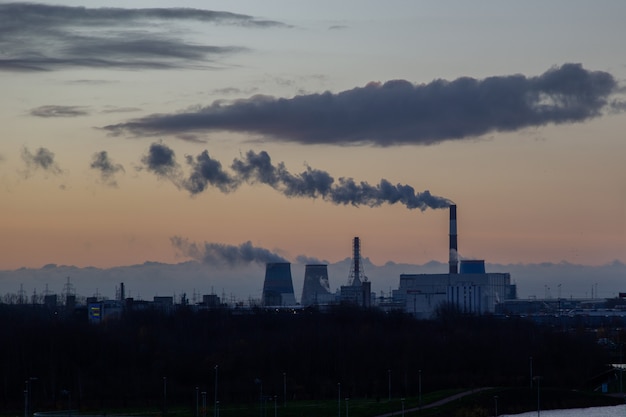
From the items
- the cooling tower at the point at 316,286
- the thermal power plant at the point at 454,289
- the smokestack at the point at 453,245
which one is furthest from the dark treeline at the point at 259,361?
the cooling tower at the point at 316,286

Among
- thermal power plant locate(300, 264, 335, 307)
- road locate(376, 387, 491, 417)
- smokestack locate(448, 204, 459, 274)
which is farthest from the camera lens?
thermal power plant locate(300, 264, 335, 307)

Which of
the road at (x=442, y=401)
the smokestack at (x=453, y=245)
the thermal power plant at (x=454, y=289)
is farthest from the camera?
the thermal power plant at (x=454, y=289)

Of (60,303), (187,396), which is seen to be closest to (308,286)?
(60,303)

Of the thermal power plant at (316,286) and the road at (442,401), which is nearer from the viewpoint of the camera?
the road at (442,401)

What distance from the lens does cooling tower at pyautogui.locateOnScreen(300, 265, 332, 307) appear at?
185125 mm

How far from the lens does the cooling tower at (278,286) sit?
179m

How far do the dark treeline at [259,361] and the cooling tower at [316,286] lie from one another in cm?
8305

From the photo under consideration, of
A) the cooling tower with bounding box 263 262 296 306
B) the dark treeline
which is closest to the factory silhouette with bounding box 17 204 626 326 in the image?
the cooling tower with bounding box 263 262 296 306

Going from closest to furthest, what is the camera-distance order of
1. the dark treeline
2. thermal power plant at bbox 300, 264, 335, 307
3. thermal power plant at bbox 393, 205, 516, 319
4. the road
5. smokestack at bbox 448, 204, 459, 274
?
the road
the dark treeline
smokestack at bbox 448, 204, 459, 274
thermal power plant at bbox 393, 205, 516, 319
thermal power plant at bbox 300, 264, 335, 307

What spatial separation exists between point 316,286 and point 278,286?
24.8ft

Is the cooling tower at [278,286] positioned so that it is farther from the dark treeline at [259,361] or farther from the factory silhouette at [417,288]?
the dark treeline at [259,361]

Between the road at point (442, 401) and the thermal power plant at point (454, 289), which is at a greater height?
the thermal power plant at point (454, 289)

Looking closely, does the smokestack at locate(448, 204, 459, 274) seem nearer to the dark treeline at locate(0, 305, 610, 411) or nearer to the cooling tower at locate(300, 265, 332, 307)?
the cooling tower at locate(300, 265, 332, 307)

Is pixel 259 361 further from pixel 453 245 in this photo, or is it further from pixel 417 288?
pixel 417 288
